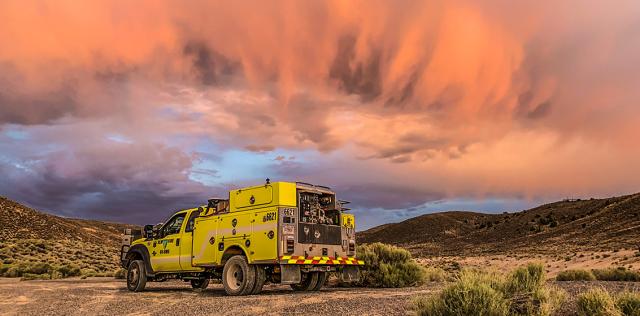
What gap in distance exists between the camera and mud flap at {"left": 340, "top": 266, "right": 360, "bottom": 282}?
595 inches

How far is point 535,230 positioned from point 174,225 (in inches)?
2224

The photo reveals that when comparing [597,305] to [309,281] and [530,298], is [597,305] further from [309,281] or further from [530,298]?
[309,281]

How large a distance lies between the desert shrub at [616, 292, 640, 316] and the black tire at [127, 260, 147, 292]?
549 inches

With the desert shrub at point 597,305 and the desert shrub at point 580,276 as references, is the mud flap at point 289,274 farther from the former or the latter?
the desert shrub at point 580,276

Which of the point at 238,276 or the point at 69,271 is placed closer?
the point at 238,276

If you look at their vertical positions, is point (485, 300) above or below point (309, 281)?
below

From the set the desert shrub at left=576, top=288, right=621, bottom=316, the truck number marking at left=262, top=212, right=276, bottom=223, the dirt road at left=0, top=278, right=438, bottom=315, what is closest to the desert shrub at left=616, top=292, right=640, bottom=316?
the desert shrub at left=576, top=288, right=621, bottom=316

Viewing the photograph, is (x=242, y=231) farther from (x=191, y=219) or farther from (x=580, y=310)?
(x=580, y=310)

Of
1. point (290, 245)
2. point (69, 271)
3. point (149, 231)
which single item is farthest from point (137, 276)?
point (69, 271)

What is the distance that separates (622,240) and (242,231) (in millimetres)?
40477

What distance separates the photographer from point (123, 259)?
713 inches

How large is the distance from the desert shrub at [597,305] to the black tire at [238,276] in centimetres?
828

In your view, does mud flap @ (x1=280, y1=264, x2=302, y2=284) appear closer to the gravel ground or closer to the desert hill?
the gravel ground

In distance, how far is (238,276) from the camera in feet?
47.2
